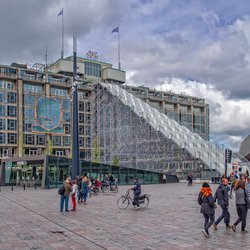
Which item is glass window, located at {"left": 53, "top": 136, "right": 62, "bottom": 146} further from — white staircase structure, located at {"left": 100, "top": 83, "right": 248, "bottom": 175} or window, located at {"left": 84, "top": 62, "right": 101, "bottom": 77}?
white staircase structure, located at {"left": 100, "top": 83, "right": 248, "bottom": 175}

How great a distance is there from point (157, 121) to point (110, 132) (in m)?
10.3

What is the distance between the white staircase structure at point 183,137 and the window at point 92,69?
34873mm

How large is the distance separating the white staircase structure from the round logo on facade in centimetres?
2153

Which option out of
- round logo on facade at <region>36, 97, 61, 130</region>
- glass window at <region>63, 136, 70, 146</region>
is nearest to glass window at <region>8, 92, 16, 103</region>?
glass window at <region>63, 136, 70, 146</region>

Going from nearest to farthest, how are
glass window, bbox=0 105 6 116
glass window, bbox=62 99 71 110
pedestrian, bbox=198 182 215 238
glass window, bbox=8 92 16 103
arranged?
1. pedestrian, bbox=198 182 215 238
2. glass window, bbox=0 105 6 116
3. glass window, bbox=8 92 16 103
4. glass window, bbox=62 99 71 110

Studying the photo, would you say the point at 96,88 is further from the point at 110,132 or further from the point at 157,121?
the point at 157,121

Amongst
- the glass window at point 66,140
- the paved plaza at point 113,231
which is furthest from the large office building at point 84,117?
the paved plaza at point 113,231

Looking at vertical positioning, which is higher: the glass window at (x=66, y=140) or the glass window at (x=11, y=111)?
the glass window at (x=11, y=111)

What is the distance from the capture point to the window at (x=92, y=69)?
105000 mm

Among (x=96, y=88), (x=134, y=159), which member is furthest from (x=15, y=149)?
(x=134, y=159)

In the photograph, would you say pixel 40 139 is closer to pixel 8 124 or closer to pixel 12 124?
pixel 12 124

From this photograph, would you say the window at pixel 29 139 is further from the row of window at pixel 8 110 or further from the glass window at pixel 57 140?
the row of window at pixel 8 110

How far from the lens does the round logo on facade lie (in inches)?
1727

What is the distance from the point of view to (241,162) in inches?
2183
